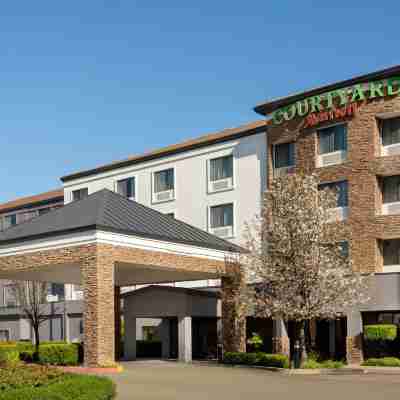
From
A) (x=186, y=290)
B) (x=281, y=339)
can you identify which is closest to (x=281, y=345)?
(x=281, y=339)

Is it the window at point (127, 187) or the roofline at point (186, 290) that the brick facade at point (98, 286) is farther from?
the window at point (127, 187)

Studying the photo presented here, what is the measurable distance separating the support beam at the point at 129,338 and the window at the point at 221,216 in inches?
354

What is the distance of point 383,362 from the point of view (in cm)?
3888

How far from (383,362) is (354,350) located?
3580mm

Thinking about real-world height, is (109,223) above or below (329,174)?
below

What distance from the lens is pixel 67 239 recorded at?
116 ft

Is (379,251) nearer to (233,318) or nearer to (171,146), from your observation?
(233,318)

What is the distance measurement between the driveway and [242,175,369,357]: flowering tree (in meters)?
3.61

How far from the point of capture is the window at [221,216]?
52.8 meters

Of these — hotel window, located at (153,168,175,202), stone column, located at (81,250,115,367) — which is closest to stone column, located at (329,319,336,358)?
stone column, located at (81,250,115,367)

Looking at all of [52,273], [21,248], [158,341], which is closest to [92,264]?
[21,248]

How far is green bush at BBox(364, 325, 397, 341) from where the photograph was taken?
1580 inches

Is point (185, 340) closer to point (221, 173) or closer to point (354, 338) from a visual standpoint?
point (354, 338)

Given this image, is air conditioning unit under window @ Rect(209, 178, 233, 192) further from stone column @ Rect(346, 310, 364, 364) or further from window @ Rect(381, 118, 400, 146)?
stone column @ Rect(346, 310, 364, 364)
